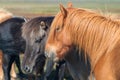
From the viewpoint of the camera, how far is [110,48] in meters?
5.77

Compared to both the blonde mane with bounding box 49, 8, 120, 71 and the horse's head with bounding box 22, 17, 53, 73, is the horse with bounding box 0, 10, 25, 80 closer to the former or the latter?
the horse's head with bounding box 22, 17, 53, 73

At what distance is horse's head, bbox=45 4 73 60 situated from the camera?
6133 mm

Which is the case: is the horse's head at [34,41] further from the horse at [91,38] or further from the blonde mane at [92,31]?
the blonde mane at [92,31]

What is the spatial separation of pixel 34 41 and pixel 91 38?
2.79m

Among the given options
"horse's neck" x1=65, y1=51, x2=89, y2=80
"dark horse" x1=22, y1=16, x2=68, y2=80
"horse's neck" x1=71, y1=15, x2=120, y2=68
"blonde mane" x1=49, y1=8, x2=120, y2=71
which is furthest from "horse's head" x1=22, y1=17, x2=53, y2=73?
"horse's neck" x1=71, y1=15, x2=120, y2=68

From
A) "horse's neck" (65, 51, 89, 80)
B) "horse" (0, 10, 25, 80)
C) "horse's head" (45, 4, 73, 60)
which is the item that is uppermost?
"horse's head" (45, 4, 73, 60)

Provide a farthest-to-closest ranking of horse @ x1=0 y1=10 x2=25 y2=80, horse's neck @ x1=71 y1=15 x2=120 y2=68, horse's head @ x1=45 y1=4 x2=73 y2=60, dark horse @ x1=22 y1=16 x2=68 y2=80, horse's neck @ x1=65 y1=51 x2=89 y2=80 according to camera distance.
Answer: horse @ x1=0 y1=10 x2=25 y2=80
dark horse @ x1=22 y1=16 x2=68 y2=80
horse's neck @ x1=65 y1=51 x2=89 y2=80
horse's head @ x1=45 y1=4 x2=73 y2=60
horse's neck @ x1=71 y1=15 x2=120 y2=68

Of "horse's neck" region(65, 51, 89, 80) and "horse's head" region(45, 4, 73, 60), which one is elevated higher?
"horse's head" region(45, 4, 73, 60)

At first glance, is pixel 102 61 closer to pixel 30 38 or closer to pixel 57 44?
pixel 57 44

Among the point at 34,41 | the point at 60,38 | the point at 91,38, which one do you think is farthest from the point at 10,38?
the point at 91,38

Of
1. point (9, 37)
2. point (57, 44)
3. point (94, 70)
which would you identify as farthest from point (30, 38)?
point (94, 70)

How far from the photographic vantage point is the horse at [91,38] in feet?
18.7

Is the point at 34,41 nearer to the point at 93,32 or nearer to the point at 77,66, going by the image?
the point at 77,66

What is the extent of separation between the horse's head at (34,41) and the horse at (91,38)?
2.20 m
